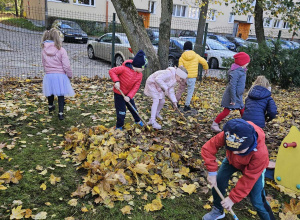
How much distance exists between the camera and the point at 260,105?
12.2ft

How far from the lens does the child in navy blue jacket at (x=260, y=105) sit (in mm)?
3705

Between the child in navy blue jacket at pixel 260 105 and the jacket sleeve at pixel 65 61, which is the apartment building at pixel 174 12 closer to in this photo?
the jacket sleeve at pixel 65 61

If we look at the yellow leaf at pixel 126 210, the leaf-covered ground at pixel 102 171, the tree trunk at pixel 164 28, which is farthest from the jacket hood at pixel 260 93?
the tree trunk at pixel 164 28

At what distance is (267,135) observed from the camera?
5.07m

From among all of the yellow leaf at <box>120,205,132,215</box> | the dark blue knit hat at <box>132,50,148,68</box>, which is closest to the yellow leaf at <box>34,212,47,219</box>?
the yellow leaf at <box>120,205,132,215</box>

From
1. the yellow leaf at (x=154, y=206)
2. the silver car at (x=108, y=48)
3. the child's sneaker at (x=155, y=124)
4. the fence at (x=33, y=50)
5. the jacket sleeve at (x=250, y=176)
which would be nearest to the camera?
the jacket sleeve at (x=250, y=176)

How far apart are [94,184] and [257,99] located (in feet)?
8.57

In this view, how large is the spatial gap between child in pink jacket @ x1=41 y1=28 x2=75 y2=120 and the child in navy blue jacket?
333 cm

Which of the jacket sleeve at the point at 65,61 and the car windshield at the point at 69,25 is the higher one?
the car windshield at the point at 69,25

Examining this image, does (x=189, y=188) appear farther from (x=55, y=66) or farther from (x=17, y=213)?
(x=55, y=66)

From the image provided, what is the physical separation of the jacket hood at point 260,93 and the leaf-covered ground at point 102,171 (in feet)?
3.91

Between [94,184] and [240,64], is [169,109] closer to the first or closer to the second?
[240,64]

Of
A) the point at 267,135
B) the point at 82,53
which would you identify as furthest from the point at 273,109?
the point at 82,53

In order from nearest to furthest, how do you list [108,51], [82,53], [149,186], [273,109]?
[149,186]
[273,109]
[108,51]
[82,53]
